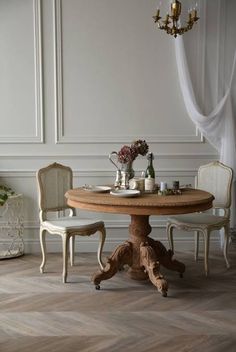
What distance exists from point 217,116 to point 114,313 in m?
2.29

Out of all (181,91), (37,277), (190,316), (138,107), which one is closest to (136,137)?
(138,107)

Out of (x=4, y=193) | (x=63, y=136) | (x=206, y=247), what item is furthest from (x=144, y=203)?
(x=4, y=193)

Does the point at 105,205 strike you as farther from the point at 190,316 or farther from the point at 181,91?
the point at 181,91

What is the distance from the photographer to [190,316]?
115 inches

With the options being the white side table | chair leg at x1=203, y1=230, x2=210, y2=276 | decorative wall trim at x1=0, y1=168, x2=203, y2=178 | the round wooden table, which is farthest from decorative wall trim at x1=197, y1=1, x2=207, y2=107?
the white side table

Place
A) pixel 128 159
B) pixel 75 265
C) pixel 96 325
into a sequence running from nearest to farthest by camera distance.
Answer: pixel 96 325, pixel 128 159, pixel 75 265

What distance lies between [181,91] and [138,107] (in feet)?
1.51

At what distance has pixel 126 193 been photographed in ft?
10.8

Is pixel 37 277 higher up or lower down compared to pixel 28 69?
lower down

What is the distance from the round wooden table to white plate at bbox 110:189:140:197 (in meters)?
0.04

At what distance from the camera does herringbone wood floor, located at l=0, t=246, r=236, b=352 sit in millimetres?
2568

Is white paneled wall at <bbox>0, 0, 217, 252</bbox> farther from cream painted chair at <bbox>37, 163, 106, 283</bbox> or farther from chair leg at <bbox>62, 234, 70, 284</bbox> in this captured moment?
chair leg at <bbox>62, 234, 70, 284</bbox>

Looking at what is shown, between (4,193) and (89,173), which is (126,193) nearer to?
(89,173)

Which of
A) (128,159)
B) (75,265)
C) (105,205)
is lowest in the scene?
(75,265)
